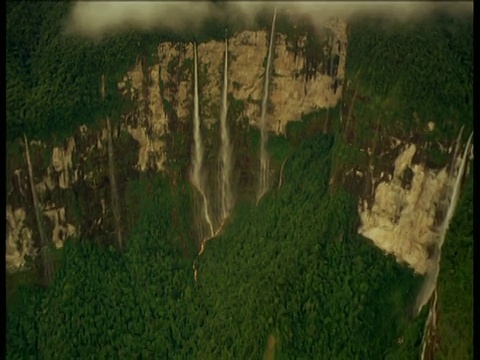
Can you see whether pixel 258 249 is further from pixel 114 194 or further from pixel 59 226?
pixel 59 226

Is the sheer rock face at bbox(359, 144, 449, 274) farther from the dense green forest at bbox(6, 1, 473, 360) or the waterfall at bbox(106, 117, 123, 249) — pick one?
the waterfall at bbox(106, 117, 123, 249)

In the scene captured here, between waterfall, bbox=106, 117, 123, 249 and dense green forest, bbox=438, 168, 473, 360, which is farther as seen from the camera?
waterfall, bbox=106, 117, 123, 249

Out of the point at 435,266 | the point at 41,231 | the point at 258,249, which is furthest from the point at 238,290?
the point at 41,231

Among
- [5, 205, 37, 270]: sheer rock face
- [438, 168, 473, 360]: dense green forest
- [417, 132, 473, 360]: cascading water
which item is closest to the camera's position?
[438, 168, 473, 360]: dense green forest

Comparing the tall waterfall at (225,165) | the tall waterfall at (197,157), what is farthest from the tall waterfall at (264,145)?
the tall waterfall at (197,157)

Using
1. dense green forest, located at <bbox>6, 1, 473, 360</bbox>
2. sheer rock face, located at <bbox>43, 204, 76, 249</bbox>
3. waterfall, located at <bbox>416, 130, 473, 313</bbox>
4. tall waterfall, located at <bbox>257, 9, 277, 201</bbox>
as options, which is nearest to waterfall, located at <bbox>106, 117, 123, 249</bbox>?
dense green forest, located at <bbox>6, 1, 473, 360</bbox>
